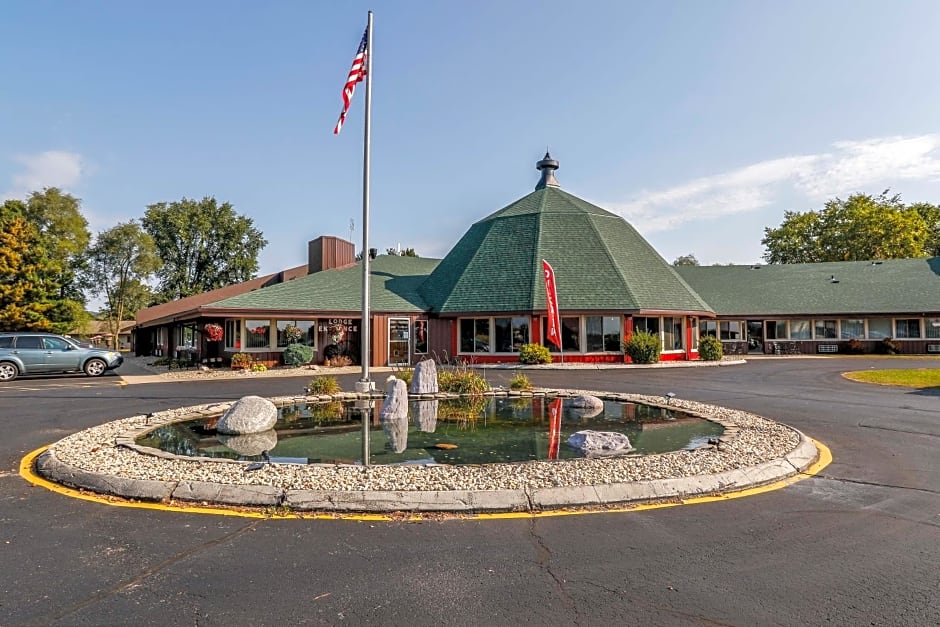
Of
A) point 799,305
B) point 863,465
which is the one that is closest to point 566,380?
point 863,465

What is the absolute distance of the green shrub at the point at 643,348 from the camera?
83.4ft

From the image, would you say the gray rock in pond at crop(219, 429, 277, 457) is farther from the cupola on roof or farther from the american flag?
the cupola on roof

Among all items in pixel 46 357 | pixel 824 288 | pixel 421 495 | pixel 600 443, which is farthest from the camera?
pixel 824 288

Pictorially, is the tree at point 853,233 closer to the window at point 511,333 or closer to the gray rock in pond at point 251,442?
the window at point 511,333

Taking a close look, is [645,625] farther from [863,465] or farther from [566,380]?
[566,380]

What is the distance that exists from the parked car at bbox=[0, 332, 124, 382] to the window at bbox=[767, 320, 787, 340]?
35091mm

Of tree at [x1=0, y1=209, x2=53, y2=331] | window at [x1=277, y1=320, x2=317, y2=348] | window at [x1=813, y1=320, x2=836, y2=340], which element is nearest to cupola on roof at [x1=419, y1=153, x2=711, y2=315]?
window at [x1=277, y1=320, x2=317, y2=348]

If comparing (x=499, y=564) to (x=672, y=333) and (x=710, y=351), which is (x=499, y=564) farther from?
(x=672, y=333)

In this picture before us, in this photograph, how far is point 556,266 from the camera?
28.8m

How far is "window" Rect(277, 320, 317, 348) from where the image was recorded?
82.4ft

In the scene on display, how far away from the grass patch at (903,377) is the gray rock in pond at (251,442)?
1675 centimetres

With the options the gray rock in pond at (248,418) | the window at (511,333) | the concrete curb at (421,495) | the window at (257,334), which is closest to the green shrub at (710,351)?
the window at (511,333)

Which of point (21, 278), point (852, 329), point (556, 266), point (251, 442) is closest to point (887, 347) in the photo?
point (852, 329)

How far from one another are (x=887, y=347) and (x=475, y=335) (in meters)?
24.3
